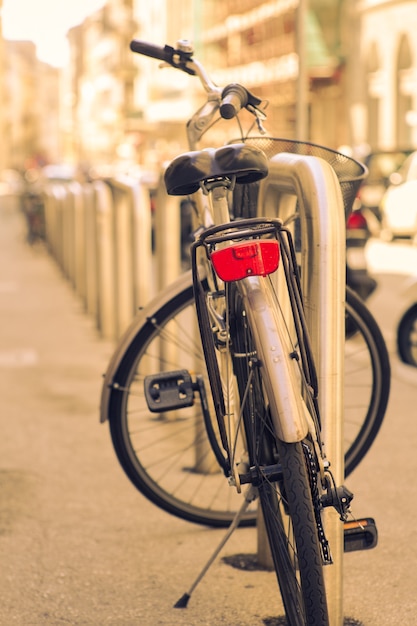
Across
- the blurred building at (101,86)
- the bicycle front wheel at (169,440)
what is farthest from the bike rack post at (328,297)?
the blurred building at (101,86)

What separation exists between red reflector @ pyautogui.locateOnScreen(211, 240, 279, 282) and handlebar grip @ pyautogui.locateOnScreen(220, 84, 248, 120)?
759 mm

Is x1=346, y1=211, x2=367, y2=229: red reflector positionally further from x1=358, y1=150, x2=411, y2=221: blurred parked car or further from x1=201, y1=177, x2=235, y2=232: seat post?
x1=201, y1=177, x2=235, y2=232: seat post

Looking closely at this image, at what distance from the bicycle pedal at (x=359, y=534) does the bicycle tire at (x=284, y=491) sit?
0.55 ft

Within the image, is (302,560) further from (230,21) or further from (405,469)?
(230,21)

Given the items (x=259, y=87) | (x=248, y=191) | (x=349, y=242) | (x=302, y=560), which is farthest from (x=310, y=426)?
(x=259, y=87)

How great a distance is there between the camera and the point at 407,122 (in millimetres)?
33781

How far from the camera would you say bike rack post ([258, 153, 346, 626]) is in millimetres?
3088

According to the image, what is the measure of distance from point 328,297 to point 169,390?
77 cm

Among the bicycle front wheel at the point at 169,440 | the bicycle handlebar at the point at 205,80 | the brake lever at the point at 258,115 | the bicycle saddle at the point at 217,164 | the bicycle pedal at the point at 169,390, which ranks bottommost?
the bicycle front wheel at the point at 169,440

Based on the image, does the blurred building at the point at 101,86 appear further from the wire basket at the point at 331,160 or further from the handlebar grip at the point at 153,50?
the wire basket at the point at 331,160

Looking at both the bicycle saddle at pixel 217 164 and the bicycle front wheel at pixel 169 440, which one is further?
the bicycle front wheel at pixel 169 440

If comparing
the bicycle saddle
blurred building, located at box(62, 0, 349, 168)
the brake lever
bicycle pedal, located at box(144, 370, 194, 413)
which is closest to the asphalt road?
bicycle pedal, located at box(144, 370, 194, 413)

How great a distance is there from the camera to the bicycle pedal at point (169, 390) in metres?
3.68

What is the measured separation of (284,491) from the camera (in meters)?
3.00
